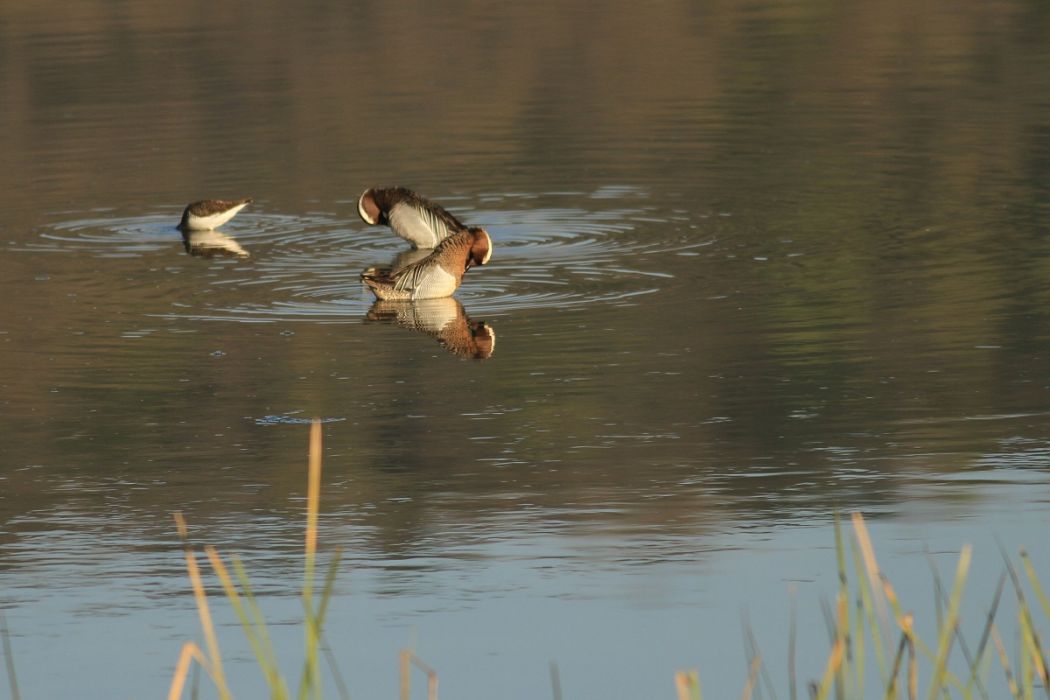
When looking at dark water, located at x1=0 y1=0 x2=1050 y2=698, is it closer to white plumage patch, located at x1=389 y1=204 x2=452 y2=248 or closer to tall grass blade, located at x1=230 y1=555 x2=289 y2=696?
tall grass blade, located at x1=230 y1=555 x2=289 y2=696

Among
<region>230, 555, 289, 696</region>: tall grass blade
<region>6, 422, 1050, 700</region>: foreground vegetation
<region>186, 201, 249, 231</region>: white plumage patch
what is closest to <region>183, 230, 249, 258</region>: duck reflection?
<region>186, 201, 249, 231</region>: white plumage patch

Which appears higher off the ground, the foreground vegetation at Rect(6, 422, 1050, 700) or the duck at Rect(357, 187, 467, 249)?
the duck at Rect(357, 187, 467, 249)

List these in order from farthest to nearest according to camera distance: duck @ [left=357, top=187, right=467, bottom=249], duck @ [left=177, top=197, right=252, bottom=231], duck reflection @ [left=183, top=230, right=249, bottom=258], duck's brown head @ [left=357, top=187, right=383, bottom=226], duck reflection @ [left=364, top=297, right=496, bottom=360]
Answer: duck @ [left=177, top=197, right=252, bottom=231] → duck's brown head @ [left=357, top=187, right=383, bottom=226] → duck @ [left=357, top=187, right=467, bottom=249] → duck reflection @ [left=183, top=230, right=249, bottom=258] → duck reflection @ [left=364, top=297, right=496, bottom=360]

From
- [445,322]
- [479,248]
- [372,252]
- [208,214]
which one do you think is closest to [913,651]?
[445,322]

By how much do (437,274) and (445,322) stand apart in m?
0.77

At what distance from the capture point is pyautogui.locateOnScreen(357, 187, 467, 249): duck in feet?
53.5

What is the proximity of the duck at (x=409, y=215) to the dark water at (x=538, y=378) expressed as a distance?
244 millimetres

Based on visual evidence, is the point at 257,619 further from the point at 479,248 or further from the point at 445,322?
the point at 479,248

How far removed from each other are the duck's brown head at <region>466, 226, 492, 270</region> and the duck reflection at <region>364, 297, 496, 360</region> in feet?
1.00

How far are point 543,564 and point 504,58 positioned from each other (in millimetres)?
23923

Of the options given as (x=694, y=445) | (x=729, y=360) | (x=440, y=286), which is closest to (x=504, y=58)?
(x=440, y=286)

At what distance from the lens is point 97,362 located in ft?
39.5

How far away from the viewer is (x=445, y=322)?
42.6ft

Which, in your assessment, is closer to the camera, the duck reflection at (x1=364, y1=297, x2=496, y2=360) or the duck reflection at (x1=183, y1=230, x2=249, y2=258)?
the duck reflection at (x1=364, y1=297, x2=496, y2=360)
